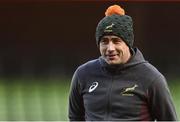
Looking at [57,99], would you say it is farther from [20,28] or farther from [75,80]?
[75,80]

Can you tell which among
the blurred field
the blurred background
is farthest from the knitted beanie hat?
the blurred background

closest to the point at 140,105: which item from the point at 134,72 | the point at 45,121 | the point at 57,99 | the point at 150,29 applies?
the point at 134,72

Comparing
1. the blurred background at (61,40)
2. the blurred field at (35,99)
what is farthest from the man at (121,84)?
the blurred background at (61,40)

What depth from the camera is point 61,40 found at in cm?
856

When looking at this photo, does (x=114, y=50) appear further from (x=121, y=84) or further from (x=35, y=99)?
(x=35, y=99)

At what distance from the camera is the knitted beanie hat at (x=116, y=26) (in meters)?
3.24

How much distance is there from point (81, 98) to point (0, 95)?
14.6ft

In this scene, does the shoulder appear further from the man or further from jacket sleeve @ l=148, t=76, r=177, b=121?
jacket sleeve @ l=148, t=76, r=177, b=121

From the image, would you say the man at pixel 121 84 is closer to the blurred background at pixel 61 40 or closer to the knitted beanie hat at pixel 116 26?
the knitted beanie hat at pixel 116 26

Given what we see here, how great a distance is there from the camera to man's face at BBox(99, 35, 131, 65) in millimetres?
3162

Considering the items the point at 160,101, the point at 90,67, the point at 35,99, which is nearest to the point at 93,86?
the point at 90,67

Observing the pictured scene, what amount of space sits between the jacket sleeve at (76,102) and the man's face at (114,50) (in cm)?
26

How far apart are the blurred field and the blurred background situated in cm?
2

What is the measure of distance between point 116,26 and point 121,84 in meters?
0.29
